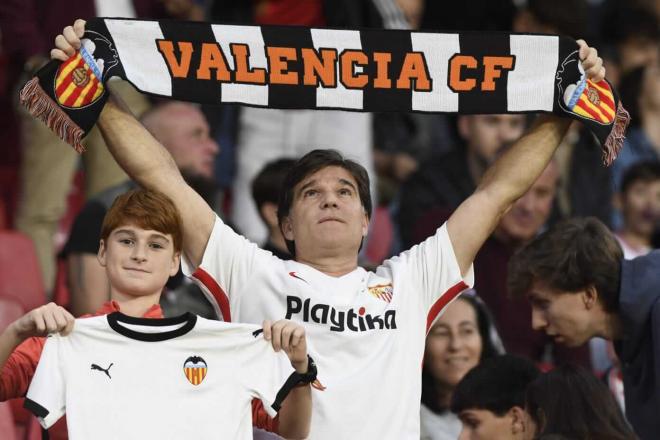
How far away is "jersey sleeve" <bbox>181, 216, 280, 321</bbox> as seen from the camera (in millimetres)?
5301

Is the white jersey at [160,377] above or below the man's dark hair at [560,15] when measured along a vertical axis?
below

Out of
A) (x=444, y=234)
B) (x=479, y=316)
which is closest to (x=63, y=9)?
(x=479, y=316)

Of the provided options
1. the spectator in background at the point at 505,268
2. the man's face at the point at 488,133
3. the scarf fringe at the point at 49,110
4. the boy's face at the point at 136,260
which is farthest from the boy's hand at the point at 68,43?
the man's face at the point at 488,133

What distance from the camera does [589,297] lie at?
573cm

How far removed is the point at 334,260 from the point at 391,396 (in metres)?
0.57

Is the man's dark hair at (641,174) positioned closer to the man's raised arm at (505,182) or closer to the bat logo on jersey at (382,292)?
the man's raised arm at (505,182)

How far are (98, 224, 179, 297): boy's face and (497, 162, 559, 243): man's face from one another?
3.05 m

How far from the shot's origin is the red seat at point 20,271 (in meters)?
7.30

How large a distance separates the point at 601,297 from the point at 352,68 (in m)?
1.26

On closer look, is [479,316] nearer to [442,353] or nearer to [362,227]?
[442,353]

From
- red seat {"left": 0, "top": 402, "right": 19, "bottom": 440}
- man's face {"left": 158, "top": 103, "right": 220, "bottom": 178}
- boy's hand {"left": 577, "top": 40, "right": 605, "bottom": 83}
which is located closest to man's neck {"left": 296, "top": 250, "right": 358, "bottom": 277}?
boy's hand {"left": 577, "top": 40, "right": 605, "bottom": 83}

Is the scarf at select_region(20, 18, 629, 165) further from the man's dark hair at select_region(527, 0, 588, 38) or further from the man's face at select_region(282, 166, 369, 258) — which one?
the man's dark hair at select_region(527, 0, 588, 38)

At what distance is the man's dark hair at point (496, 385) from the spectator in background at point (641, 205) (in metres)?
2.85

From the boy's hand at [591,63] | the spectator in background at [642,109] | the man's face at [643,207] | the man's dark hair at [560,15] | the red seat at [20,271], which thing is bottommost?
the red seat at [20,271]
